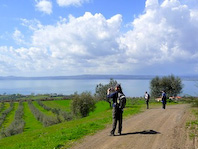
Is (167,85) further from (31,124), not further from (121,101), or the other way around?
(121,101)

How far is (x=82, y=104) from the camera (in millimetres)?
54594

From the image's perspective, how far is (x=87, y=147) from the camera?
9703 millimetres

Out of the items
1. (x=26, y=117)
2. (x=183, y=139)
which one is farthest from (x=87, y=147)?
(x=26, y=117)

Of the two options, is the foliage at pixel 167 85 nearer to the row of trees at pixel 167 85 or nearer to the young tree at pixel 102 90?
the row of trees at pixel 167 85

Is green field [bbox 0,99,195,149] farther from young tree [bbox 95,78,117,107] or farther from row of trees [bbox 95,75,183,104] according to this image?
row of trees [bbox 95,75,183,104]

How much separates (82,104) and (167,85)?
3170cm

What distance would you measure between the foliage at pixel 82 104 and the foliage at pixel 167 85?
27070 mm

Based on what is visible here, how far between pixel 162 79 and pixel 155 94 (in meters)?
6.15

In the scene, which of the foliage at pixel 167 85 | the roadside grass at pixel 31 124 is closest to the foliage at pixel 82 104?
the roadside grass at pixel 31 124

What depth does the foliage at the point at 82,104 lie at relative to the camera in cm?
5462

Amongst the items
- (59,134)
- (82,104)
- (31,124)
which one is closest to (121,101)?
(59,134)

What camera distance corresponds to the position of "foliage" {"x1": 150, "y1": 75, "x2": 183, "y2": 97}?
217 feet

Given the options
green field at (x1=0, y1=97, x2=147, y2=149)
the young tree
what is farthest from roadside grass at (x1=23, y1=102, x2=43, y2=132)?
green field at (x1=0, y1=97, x2=147, y2=149)

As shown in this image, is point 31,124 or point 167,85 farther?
point 167,85
